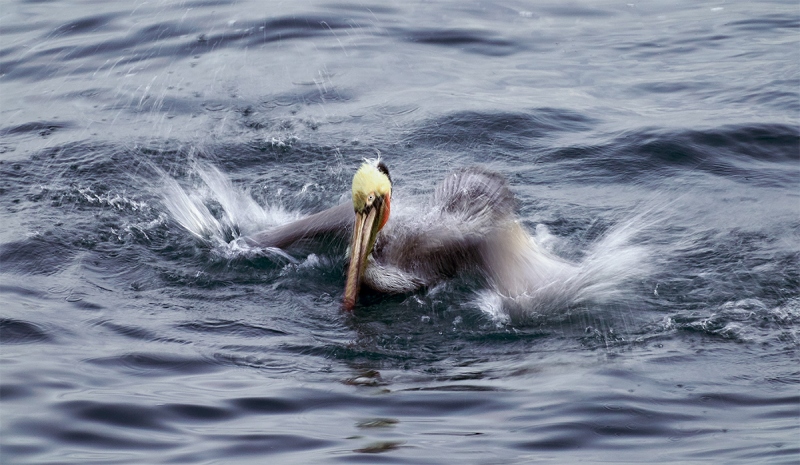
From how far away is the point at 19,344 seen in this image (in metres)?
5.36

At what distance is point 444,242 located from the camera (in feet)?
21.7

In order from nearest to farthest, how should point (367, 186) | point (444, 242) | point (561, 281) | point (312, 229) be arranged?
point (367, 186) → point (561, 281) → point (444, 242) → point (312, 229)

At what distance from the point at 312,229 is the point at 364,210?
75 cm

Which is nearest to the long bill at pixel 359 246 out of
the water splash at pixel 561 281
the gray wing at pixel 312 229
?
the gray wing at pixel 312 229

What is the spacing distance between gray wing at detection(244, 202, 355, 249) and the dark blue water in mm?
206

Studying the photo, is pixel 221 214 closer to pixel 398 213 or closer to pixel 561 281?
pixel 398 213

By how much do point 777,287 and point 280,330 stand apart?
10.0 feet

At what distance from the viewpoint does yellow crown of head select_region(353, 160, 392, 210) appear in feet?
20.9

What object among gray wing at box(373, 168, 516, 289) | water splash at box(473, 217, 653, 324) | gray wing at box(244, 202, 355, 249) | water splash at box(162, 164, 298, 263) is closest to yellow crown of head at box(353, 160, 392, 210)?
gray wing at box(373, 168, 516, 289)

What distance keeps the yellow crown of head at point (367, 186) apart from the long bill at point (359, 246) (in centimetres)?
7

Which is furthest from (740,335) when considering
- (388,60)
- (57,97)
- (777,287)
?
(57,97)

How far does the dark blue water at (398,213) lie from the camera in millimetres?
4594

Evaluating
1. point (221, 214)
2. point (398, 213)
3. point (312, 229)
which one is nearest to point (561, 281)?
point (398, 213)

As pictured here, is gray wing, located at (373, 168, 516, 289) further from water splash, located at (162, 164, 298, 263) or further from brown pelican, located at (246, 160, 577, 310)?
water splash, located at (162, 164, 298, 263)
